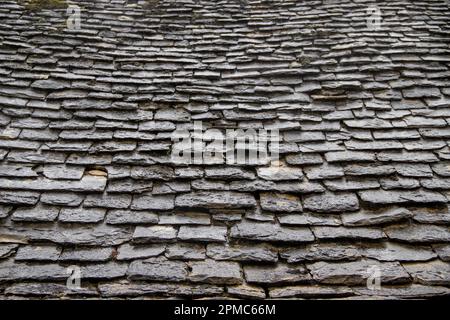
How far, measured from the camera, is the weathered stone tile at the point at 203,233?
2174mm

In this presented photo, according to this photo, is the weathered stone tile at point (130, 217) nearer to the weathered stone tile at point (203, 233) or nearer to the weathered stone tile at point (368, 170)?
the weathered stone tile at point (203, 233)

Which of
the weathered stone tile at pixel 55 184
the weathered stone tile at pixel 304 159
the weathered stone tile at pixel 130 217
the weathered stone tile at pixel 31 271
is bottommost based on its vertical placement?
the weathered stone tile at pixel 31 271

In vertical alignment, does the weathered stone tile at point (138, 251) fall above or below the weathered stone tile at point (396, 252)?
above

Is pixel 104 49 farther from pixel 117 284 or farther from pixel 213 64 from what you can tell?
pixel 117 284

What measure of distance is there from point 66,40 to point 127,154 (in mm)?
1860

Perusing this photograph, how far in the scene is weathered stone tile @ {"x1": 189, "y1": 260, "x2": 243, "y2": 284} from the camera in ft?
6.51

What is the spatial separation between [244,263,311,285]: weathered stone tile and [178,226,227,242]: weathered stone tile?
281 mm

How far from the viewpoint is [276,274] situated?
2.02 meters

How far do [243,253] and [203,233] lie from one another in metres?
0.31

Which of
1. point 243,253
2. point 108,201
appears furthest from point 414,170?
point 108,201

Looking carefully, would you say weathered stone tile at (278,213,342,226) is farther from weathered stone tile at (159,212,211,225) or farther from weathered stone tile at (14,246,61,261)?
weathered stone tile at (14,246,61,261)

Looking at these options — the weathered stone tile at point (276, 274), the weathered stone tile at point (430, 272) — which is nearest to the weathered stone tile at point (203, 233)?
the weathered stone tile at point (276, 274)

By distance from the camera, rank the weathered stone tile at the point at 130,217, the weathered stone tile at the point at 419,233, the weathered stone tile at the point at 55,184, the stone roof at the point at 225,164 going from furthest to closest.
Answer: the weathered stone tile at the point at 55,184 < the weathered stone tile at the point at 130,217 < the weathered stone tile at the point at 419,233 < the stone roof at the point at 225,164

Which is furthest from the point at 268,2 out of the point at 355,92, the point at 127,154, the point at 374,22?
the point at 127,154
